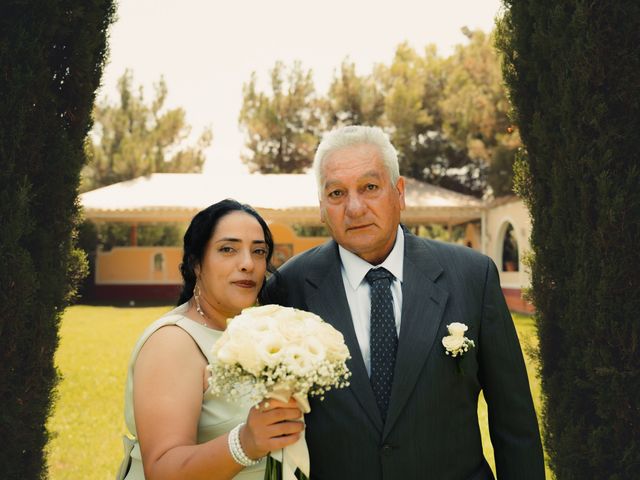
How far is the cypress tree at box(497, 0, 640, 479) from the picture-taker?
4301mm

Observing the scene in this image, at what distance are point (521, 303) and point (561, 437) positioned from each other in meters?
18.1

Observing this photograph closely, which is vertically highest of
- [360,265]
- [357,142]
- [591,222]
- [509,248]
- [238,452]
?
[357,142]

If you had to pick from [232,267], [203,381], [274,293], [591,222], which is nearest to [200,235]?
[232,267]

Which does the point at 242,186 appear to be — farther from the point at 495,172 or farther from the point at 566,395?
the point at 566,395

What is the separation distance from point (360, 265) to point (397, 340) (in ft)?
1.38

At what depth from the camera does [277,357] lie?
2139 millimetres

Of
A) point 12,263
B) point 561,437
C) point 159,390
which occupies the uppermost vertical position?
point 12,263

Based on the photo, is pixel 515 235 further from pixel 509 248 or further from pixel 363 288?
pixel 363 288

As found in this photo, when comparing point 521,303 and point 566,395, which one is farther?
point 521,303

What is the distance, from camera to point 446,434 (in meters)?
2.78

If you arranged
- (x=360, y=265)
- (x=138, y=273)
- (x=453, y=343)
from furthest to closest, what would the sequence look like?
(x=138, y=273), (x=360, y=265), (x=453, y=343)

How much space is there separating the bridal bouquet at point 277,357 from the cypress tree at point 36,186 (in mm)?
2629

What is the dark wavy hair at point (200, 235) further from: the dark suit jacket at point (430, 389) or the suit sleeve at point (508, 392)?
the suit sleeve at point (508, 392)

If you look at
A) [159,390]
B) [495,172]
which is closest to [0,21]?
[159,390]
